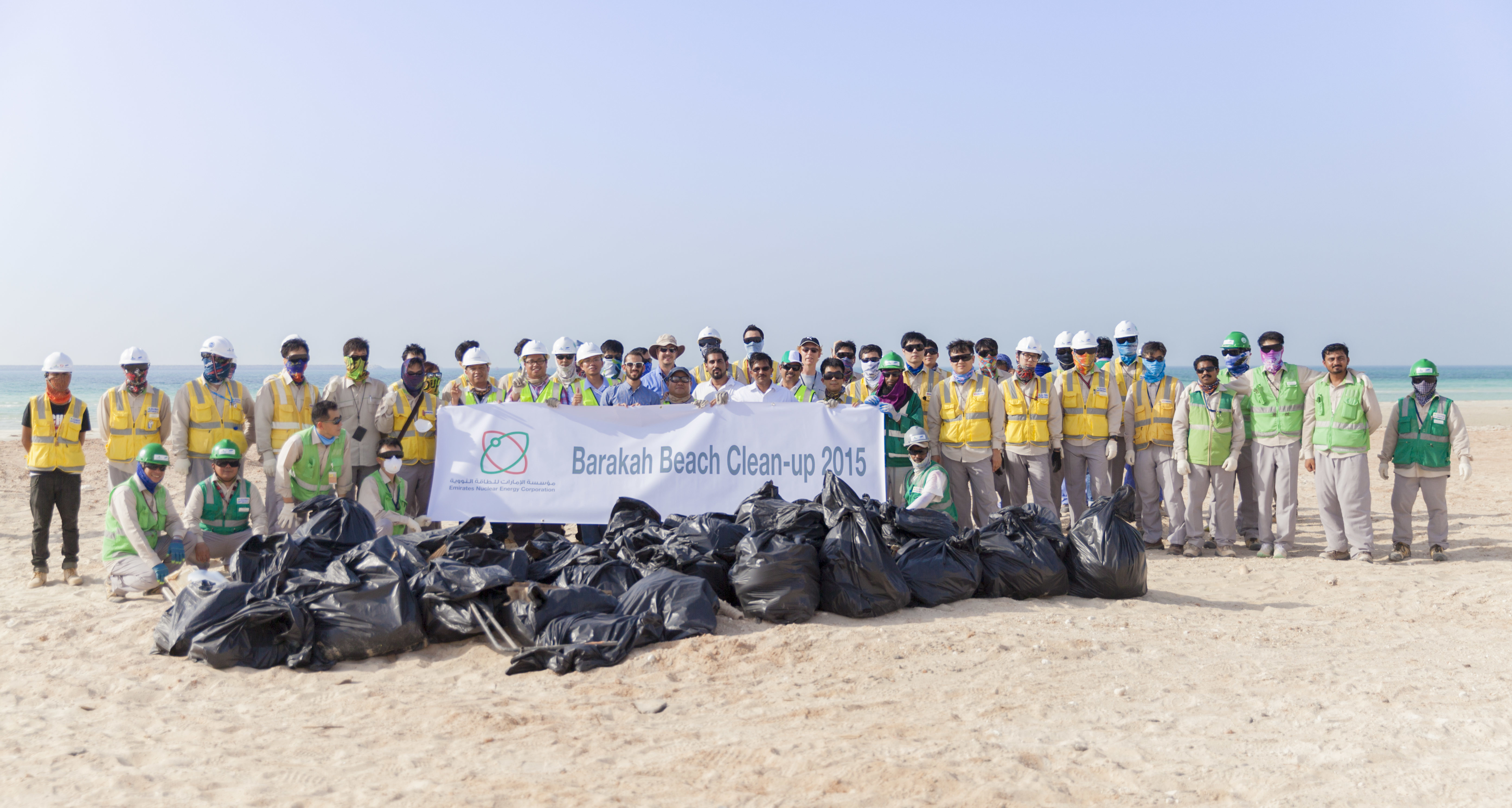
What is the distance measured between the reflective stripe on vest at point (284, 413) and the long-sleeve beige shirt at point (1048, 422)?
5.96 meters

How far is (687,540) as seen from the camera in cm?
608

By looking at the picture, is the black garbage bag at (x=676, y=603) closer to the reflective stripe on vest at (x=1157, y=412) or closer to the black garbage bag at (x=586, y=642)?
the black garbage bag at (x=586, y=642)

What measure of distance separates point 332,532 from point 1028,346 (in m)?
5.91

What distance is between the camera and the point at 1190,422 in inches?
344

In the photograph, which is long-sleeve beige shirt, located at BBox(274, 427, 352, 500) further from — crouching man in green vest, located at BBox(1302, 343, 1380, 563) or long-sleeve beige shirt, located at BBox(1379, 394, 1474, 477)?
long-sleeve beige shirt, located at BBox(1379, 394, 1474, 477)

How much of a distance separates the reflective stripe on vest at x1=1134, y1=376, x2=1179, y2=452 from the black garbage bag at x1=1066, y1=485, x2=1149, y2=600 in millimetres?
2679

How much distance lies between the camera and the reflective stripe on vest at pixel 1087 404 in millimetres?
8773

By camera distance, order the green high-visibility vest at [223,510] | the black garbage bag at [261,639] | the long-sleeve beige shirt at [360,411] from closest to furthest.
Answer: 1. the black garbage bag at [261,639]
2. the green high-visibility vest at [223,510]
3. the long-sleeve beige shirt at [360,411]

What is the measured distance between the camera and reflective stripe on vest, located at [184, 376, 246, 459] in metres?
7.86

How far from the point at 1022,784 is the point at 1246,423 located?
6.57 m

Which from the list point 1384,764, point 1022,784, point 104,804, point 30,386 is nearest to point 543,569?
point 104,804

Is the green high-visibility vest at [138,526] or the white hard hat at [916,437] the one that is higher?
the white hard hat at [916,437]

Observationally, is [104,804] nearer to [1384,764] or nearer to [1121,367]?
[1384,764]

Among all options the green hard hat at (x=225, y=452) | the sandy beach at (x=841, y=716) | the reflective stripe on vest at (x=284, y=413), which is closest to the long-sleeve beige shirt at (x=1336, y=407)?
the sandy beach at (x=841, y=716)
